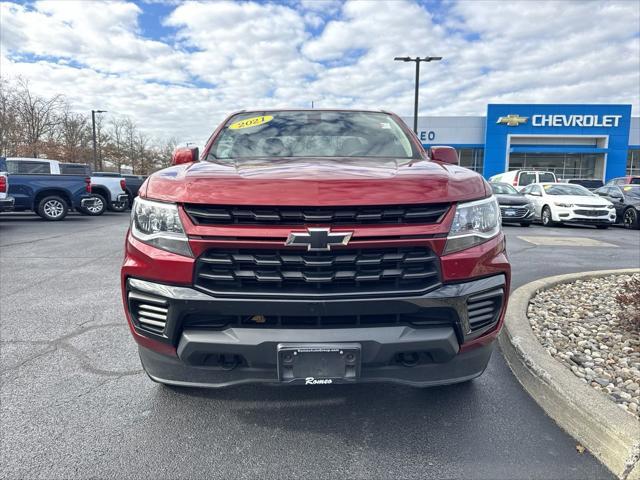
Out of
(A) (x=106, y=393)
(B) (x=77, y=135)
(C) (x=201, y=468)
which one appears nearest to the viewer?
(C) (x=201, y=468)

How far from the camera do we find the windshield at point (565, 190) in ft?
44.4

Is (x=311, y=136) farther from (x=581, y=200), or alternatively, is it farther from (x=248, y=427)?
(x=581, y=200)

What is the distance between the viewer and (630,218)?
43.9ft

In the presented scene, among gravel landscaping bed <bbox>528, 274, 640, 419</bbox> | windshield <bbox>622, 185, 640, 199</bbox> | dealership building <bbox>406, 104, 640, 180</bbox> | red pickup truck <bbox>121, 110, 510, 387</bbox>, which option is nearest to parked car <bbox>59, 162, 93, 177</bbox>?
red pickup truck <bbox>121, 110, 510, 387</bbox>

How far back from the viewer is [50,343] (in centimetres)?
348

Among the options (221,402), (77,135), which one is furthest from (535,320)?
(77,135)

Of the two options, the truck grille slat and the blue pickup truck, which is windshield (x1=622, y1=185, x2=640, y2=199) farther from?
the blue pickup truck

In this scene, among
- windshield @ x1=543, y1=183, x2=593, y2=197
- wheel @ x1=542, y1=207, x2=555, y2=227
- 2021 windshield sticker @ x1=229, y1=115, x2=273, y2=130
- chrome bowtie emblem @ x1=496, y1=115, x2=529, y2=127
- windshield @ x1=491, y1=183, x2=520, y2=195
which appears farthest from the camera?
chrome bowtie emblem @ x1=496, y1=115, x2=529, y2=127

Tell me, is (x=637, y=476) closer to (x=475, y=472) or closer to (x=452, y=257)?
(x=475, y=472)

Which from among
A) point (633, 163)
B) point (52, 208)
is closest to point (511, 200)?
point (52, 208)

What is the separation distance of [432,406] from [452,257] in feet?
3.48

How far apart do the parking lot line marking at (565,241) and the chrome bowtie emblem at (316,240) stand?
8593 mm

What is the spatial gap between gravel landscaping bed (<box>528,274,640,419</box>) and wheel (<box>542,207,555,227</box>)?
9442 mm

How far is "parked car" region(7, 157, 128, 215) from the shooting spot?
13.2m
